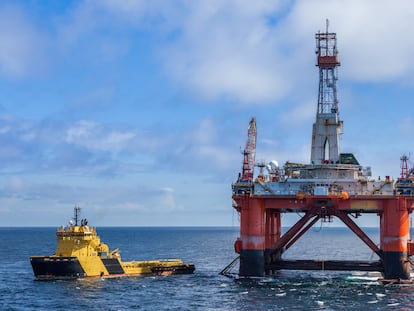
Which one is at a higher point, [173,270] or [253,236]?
[253,236]

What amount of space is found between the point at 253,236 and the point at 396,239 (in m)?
12.7

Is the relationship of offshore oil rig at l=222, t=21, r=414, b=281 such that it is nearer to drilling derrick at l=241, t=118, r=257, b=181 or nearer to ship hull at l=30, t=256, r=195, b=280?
drilling derrick at l=241, t=118, r=257, b=181

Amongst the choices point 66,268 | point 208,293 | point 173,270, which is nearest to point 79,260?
point 66,268

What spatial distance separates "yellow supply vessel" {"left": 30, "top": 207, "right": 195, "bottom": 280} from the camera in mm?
68812

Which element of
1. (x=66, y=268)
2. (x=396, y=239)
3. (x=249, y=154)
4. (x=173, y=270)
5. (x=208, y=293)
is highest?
(x=249, y=154)

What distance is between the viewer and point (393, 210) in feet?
209

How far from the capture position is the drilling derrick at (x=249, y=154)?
237ft

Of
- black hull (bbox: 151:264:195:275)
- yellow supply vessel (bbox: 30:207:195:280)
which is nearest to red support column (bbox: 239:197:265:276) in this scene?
black hull (bbox: 151:264:195:275)

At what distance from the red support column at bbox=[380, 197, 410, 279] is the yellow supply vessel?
83.6 feet

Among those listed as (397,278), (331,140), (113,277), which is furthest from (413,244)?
(113,277)

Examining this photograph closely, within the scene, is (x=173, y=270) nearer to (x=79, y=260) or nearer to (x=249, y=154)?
(x=79, y=260)

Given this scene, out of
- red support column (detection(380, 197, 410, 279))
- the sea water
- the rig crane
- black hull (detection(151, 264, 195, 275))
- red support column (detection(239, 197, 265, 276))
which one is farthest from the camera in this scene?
black hull (detection(151, 264, 195, 275))

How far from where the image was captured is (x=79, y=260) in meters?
69.2

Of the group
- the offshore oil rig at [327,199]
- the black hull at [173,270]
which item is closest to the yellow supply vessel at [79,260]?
the black hull at [173,270]
